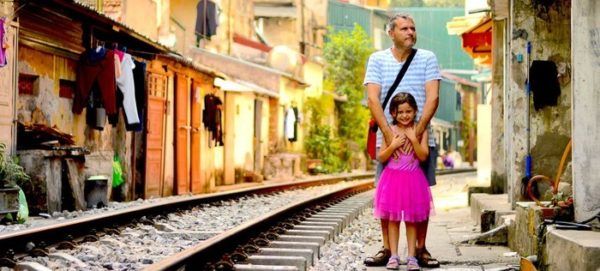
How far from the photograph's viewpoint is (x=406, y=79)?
6859mm

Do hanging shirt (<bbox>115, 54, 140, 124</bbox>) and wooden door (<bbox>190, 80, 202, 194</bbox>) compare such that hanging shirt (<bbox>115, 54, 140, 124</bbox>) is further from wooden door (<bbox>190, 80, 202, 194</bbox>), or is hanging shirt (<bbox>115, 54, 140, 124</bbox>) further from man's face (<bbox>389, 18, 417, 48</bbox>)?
man's face (<bbox>389, 18, 417, 48</bbox>)

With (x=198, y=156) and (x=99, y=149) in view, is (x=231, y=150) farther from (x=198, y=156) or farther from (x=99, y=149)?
(x=99, y=149)

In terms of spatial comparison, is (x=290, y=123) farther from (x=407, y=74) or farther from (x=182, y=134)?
(x=407, y=74)

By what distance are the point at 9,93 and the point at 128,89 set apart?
355 cm

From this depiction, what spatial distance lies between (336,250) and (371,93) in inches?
100

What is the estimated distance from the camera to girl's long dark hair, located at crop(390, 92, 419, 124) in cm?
667

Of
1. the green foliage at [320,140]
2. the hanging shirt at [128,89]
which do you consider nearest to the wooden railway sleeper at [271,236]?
the hanging shirt at [128,89]

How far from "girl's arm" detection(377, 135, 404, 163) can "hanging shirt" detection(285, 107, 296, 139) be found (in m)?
29.7

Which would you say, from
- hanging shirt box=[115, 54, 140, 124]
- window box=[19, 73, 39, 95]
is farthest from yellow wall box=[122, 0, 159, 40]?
window box=[19, 73, 39, 95]

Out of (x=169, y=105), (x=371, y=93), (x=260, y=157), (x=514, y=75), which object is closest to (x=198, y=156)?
(x=169, y=105)

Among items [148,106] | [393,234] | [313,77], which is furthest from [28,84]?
[313,77]

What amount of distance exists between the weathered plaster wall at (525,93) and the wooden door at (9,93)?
670 centimetres

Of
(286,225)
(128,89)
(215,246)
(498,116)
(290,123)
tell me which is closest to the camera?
(215,246)

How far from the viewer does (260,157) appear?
33.6 meters
